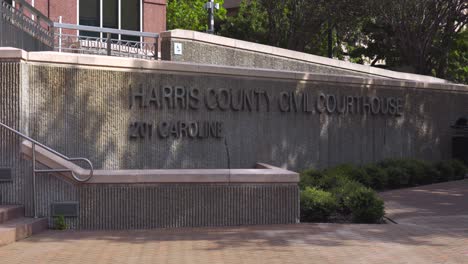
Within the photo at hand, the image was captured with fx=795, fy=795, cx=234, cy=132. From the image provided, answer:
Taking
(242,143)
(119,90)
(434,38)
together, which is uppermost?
(434,38)

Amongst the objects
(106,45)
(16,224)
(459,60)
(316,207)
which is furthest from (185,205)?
(459,60)

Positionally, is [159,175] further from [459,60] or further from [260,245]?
[459,60]

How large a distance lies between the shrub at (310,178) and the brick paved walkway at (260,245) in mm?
2411

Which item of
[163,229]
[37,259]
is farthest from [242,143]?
[37,259]

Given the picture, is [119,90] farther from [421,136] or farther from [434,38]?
[434,38]

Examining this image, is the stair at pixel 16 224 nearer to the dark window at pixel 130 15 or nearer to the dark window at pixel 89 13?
the dark window at pixel 89 13

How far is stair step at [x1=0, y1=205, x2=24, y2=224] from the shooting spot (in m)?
11.0

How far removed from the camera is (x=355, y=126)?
59.3ft

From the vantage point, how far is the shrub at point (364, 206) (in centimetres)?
1264

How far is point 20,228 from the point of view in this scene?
10.5 meters

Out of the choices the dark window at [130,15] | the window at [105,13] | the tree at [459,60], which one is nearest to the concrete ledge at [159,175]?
the window at [105,13]

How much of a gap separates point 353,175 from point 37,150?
7229 millimetres

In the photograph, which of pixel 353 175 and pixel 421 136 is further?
pixel 421 136

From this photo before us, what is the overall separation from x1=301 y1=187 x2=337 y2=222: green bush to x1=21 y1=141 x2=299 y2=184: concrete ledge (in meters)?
0.78
